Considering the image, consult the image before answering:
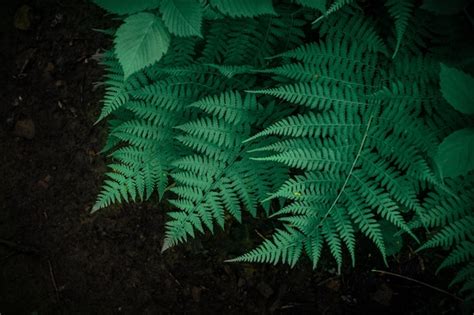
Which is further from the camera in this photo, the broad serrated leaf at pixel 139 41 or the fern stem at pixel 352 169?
the fern stem at pixel 352 169

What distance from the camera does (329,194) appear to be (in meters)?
2.21

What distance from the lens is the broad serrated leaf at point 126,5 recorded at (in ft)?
6.01

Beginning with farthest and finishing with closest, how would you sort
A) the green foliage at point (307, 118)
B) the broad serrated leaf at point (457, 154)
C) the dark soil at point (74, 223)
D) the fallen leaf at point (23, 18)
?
the fallen leaf at point (23, 18)
the dark soil at point (74, 223)
the green foliage at point (307, 118)
the broad serrated leaf at point (457, 154)

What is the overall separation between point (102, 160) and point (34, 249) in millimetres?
1299

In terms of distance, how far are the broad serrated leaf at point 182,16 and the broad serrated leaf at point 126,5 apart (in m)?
0.08

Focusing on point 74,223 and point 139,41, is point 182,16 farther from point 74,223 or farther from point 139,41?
point 74,223

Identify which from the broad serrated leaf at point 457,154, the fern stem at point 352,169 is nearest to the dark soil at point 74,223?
the fern stem at point 352,169

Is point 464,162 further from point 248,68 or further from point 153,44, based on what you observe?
point 153,44

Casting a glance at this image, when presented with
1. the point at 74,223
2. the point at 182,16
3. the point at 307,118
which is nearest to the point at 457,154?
the point at 307,118

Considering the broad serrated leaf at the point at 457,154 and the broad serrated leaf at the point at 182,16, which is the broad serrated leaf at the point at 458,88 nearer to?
the broad serrated leaf at the point at 457,154

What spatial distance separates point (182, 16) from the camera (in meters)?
1.87

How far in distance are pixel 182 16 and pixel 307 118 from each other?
3.14ft

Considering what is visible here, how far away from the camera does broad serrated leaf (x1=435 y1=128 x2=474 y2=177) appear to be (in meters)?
1.83

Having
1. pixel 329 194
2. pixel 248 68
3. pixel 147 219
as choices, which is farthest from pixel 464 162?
pixel 147 219
